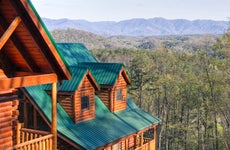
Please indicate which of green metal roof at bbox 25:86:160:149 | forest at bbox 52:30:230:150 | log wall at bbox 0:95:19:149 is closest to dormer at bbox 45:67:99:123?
green metal roof at bbox 25:86:160:149

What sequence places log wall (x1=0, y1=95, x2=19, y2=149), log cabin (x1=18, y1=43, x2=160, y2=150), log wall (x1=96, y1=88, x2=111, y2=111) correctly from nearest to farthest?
1. log wall (x1=0, y1=95, x2=19, y2=149)
2. log cabin (x1=18, y1=43, x2=160, y2=150)
3. log wall (x1=96, y1=88, x2=111, y2=111)

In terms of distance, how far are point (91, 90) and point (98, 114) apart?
1.84 metres

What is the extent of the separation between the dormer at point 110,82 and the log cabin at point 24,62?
36.2 ft

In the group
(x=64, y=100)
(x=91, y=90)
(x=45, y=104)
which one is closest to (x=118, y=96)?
(x=91, y=90)

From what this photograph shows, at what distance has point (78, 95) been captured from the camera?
18.3m

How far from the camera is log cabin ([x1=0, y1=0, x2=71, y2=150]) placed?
8.19 metres

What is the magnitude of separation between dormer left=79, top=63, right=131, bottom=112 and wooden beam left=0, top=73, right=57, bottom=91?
11895 mm

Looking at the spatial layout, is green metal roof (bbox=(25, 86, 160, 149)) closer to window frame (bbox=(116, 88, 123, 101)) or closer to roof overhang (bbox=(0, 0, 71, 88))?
window frame (bbox=(116, 88, 123, 101))

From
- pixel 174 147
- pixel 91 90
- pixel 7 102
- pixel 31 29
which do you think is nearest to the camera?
pixel 31 29

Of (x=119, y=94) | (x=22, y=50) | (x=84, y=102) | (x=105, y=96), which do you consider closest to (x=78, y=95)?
(x=84, y=102)

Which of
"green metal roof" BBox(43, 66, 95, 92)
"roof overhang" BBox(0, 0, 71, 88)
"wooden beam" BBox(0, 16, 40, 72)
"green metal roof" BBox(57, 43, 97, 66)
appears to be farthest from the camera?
"green metal roof" BBox(57, 43, 97, 66)

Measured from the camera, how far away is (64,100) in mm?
18406

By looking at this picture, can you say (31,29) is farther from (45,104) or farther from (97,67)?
(97,67)

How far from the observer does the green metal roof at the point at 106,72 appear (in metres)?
21.5
